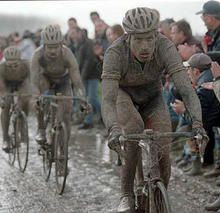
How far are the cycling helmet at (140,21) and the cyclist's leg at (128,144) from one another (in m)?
0.76

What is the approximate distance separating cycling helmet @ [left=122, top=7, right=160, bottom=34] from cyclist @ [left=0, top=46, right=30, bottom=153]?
167 inches

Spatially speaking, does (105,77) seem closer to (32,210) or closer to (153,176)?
(153,176)

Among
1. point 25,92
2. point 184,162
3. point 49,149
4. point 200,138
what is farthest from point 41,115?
point 200,138

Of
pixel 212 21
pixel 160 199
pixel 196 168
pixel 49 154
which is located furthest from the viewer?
pixel 196 168

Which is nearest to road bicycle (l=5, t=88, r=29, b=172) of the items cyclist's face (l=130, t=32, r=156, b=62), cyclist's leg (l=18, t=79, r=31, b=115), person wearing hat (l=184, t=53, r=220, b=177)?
cyclist's leg (l=18, t=79, r=31, b=115)

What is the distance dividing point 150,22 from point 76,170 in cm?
423

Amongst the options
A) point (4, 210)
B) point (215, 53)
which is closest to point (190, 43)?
point (215, 53)

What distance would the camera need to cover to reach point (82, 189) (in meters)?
7.76

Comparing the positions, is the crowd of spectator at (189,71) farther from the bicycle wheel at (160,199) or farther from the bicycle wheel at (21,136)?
the bicycle wheel at (160,199)

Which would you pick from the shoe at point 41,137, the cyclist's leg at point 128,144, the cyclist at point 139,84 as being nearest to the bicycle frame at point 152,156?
the cyclist at point 139,84

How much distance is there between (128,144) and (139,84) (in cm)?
62

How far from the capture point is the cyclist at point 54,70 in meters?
8.08

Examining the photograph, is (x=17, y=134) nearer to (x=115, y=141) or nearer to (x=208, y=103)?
(x=208, y=103)

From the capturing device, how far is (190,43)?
884 cm
